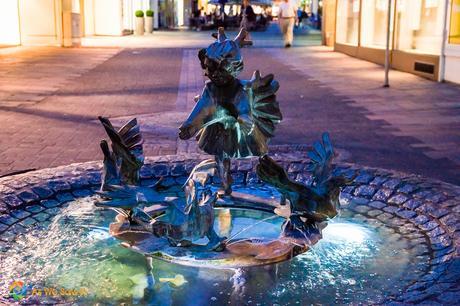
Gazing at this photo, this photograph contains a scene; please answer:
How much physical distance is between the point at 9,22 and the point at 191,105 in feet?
55.4

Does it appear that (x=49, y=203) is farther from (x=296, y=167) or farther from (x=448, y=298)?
(x=448, y=298)

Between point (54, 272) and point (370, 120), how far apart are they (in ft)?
20.1

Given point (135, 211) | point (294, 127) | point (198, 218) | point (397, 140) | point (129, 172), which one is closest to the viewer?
point (198, 218)

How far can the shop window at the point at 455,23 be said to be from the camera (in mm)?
12688

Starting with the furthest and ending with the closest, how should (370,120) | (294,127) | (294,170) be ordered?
(370,120), (294,127), (294,170)

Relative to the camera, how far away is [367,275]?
127 inches

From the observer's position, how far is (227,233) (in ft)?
12.4

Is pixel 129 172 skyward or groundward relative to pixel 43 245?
skyward

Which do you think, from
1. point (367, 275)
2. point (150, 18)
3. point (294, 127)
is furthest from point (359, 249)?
point (150, 18)

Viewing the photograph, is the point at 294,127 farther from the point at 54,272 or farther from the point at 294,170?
the point at 54,272

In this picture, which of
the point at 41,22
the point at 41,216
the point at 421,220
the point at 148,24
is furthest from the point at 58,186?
the point at 148,24

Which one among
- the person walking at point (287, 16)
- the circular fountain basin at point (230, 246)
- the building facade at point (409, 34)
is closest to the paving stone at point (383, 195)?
the circular fountain basin at point (230, 246)

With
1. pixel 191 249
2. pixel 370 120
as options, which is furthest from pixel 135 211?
pixel 370 120

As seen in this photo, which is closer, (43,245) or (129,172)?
(43,245)
